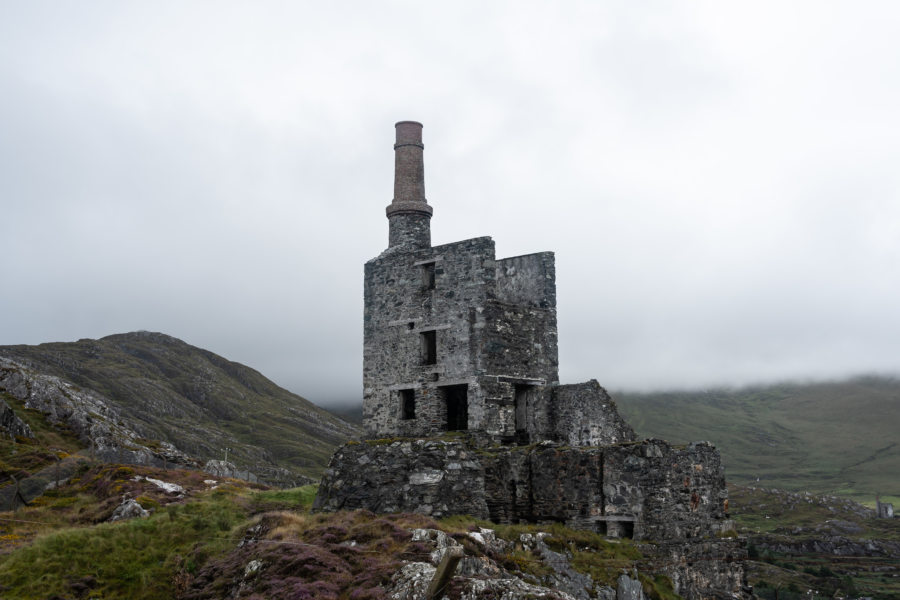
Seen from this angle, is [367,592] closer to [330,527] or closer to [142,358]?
[330,527]

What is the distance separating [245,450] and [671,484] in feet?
374

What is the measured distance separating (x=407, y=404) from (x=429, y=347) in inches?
96.7

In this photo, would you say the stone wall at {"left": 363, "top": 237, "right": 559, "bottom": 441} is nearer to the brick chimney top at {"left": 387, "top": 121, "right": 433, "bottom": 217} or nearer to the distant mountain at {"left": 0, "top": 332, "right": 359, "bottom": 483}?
the brick chimney top at {"left": 387, "top": 121, "right": 433, "bottom": 217}

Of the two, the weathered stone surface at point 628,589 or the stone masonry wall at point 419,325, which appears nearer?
the weathered stone surface at point 628,589

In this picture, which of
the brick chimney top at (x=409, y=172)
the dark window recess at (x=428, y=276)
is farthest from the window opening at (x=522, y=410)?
the brick chimney top at (x=409, y=172)

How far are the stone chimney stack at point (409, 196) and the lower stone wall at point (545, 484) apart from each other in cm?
1047

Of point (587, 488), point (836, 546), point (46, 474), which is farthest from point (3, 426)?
point (836, 546)

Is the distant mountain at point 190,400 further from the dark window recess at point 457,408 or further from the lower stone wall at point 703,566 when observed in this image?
the lower stone wall at point 703,566

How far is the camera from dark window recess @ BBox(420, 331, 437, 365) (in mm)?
31266

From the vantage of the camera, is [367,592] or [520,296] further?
[520,296]

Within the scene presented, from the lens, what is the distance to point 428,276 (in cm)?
3188

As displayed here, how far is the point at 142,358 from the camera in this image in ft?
550

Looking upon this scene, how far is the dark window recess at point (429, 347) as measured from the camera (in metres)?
31.3

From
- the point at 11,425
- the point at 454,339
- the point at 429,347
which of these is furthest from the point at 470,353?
the point at 11,425
